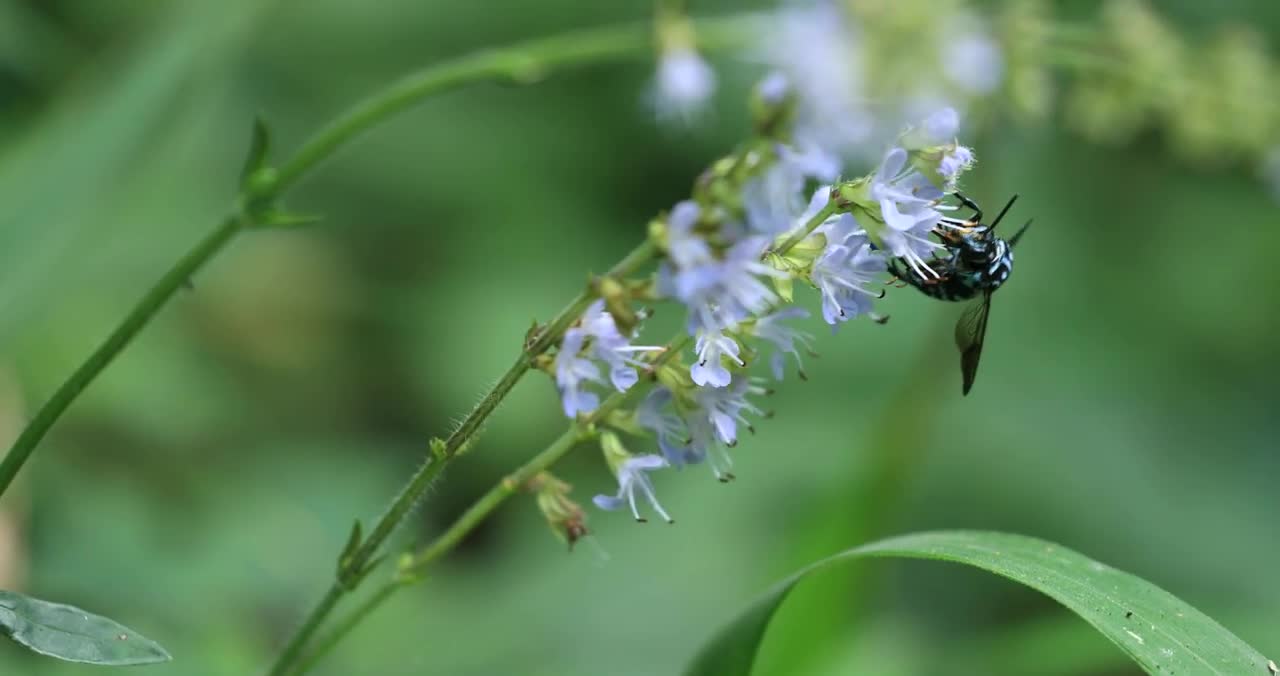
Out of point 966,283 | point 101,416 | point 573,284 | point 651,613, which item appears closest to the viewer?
point 966,283

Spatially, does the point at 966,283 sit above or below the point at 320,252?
below

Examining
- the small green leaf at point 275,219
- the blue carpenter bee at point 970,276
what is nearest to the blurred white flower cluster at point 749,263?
the blue carpenter bee at point 970,276

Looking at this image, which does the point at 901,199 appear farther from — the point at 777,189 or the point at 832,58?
the point at 832,58

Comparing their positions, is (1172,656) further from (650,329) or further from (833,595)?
(650,329)

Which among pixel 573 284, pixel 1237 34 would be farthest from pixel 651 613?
pixel 1237 34

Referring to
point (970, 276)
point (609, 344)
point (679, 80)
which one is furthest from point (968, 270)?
point (679, 80)

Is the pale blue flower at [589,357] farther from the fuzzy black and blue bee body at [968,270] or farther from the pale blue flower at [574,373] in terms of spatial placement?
the fuzzy black and blue bee body at [968,270]
